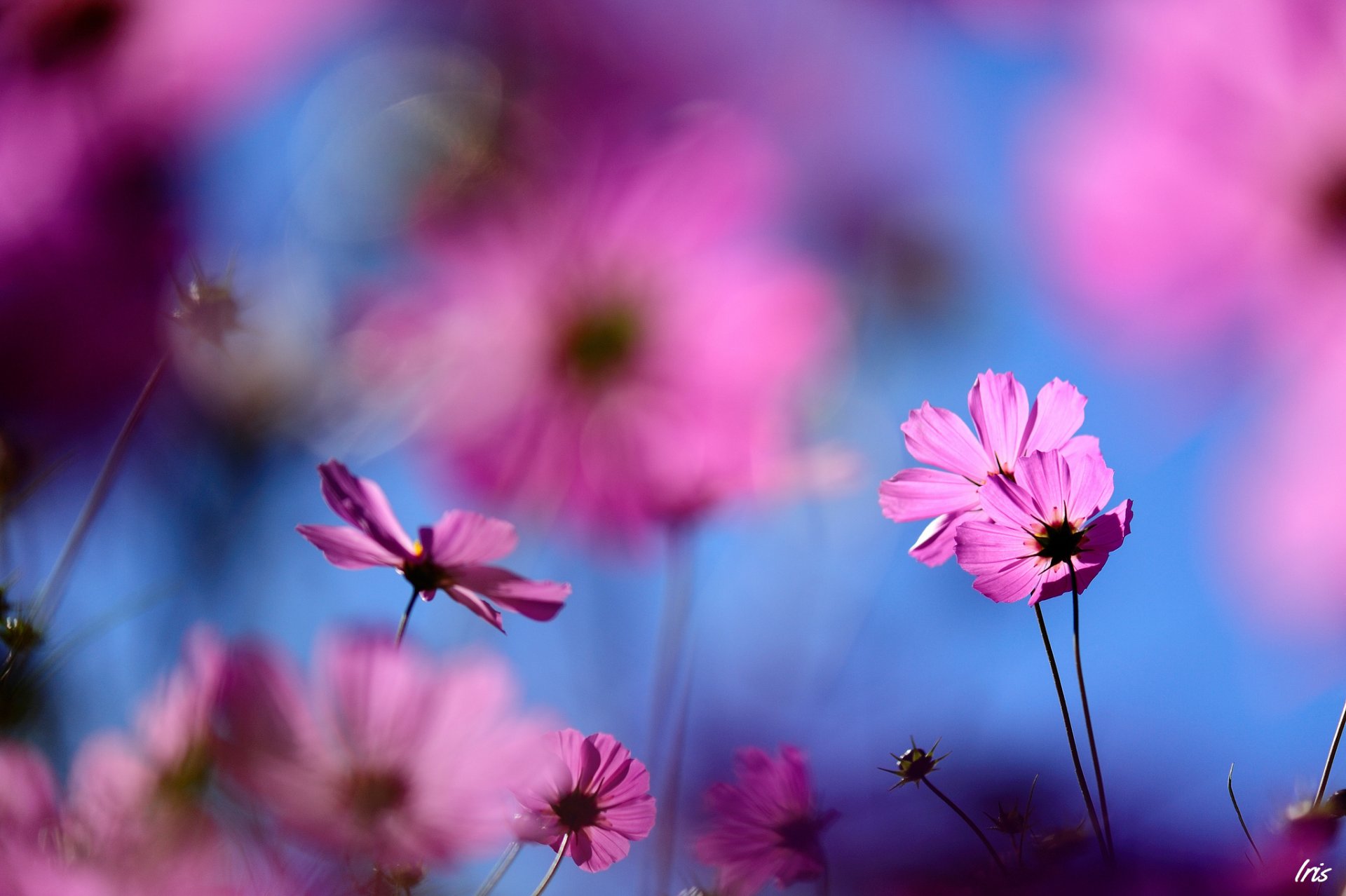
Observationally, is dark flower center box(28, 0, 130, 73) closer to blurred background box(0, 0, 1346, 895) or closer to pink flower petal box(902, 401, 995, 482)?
blurred background box(0, 0, 1346, 895)

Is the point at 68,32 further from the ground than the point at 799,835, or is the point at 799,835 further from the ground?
the point at 68,32

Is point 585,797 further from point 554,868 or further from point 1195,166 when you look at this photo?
point 1195,166

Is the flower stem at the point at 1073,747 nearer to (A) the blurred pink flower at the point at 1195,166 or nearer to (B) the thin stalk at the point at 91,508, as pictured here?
(A) the blurred pink flower at the point at 1195,166

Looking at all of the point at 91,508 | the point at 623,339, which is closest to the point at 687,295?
the point at 623,339

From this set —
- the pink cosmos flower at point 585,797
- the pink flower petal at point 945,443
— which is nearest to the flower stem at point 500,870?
the pink cosmos flower at point 585,797

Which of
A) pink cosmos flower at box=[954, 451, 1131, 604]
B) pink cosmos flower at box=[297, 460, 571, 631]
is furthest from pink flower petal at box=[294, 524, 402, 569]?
pink cosmos flower at box=[954, 451, 1131, 604]

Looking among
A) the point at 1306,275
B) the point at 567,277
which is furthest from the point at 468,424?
the point at 1306,275
